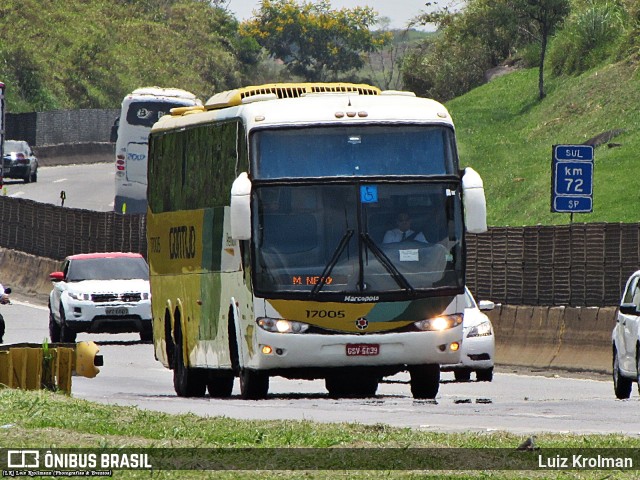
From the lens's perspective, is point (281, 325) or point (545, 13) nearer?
point (281, 325)

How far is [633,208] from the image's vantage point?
4453 centimetres

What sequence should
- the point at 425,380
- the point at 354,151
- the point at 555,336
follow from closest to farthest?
the point at 354,151 → the point at 425,380 → the point at 555,336

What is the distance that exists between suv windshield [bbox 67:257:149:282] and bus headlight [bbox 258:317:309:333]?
50.9 feet

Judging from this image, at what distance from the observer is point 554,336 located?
1109 inches

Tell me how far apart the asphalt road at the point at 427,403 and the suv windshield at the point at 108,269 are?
12.6 ft

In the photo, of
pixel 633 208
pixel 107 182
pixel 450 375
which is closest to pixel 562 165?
pixel 450 375

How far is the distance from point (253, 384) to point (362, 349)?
1.69 m

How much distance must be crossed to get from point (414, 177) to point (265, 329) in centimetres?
241

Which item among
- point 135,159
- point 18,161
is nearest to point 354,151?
A: point 135,159

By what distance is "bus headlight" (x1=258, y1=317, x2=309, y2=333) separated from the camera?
1977 cm

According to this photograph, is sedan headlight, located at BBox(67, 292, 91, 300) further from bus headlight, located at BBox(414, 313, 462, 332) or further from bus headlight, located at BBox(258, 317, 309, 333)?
bus headlight, located at BBox(414, 313, 462, 332)

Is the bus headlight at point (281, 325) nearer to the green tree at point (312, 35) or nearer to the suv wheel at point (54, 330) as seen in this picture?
the suv wheel at point (54, 330)

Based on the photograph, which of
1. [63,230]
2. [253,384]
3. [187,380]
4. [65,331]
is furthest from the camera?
[63,230]

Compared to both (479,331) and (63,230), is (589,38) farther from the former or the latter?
(479,331)
